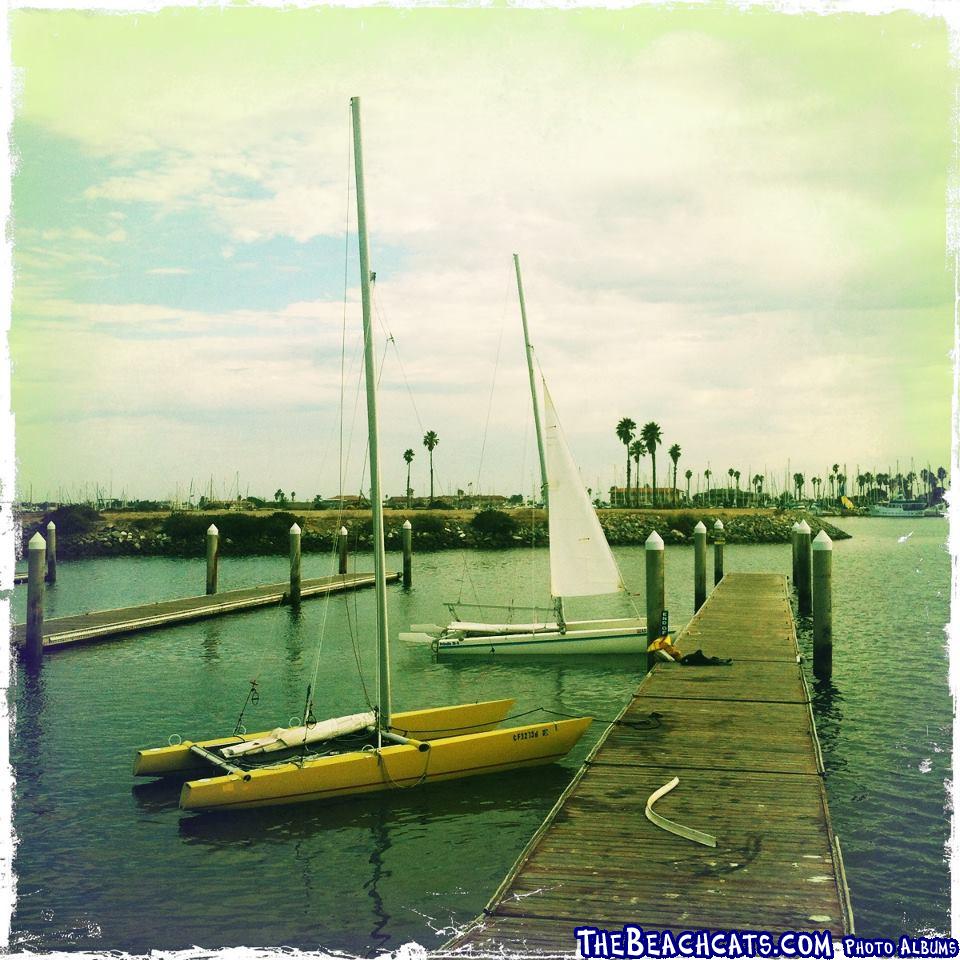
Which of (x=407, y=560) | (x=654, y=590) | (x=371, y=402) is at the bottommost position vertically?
(x=407, y=560)

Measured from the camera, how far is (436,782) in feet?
43.2

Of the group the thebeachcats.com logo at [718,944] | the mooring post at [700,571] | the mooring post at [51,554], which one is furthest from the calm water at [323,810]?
the mooring post at [51,554]

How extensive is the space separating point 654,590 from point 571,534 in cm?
254

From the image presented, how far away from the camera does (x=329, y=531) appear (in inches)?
3241

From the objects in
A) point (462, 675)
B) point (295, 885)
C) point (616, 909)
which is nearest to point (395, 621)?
point (462, 675)

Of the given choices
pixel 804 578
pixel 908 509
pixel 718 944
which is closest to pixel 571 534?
pixel 804 578

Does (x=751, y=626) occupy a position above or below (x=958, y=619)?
below

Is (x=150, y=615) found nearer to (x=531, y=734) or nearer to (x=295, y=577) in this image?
(x=295, y=577)

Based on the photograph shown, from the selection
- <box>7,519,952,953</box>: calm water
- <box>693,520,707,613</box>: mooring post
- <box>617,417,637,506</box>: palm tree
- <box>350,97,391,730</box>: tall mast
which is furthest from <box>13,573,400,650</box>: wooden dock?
<box>617,417,637,506</box>: palm tree

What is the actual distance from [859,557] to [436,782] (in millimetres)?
62210

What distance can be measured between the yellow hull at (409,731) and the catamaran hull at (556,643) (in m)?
7.28

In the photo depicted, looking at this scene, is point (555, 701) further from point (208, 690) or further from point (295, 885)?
point (295, 885)

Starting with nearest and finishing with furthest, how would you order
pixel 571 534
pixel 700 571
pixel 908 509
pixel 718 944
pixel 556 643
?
pixel 718 944 < pixel 571 534 < pixel 556 643 < pixel 700 571 < pixel 908 509

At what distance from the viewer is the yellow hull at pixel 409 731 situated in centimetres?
1326
